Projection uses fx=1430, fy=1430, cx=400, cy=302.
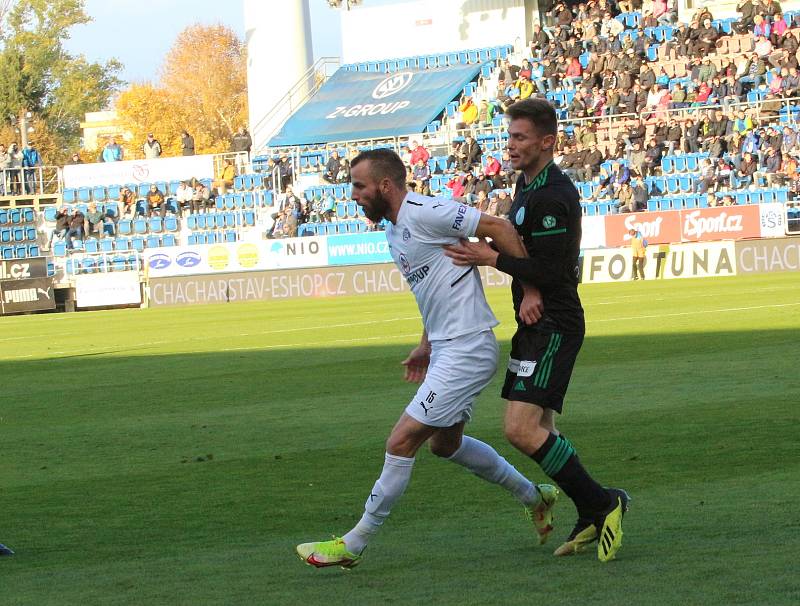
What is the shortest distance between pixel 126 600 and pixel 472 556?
1.55 metres

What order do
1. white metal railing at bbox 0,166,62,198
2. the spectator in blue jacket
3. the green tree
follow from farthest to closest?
1. the green tree
2. the spectator in blue jacket
3. white metal railing at bbox 0,166,62,198

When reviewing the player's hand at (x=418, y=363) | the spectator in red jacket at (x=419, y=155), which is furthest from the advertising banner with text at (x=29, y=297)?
the player's hand at (x=418, y=363)

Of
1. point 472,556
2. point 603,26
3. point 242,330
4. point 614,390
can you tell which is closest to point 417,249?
point 472,556

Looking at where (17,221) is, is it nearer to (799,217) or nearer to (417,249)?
(799,217)

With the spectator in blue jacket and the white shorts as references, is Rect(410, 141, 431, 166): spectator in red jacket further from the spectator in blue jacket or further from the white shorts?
the white shorts

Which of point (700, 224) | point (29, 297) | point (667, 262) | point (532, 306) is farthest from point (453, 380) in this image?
point (29, 297)

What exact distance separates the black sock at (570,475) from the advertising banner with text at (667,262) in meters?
30.2

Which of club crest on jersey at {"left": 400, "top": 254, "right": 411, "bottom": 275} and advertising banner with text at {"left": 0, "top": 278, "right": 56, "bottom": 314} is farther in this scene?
advertising banner with text at {"left": 0, "top": 278, "right": 56, "bottom": 314}

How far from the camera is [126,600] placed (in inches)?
227

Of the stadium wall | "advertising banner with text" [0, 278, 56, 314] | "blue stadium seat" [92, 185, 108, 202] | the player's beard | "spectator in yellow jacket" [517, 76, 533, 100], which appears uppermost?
the stadium wall

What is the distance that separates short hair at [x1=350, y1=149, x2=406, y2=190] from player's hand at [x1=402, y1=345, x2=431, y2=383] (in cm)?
84

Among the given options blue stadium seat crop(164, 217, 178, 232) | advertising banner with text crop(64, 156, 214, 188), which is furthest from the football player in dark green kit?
advertising banner with text crop(64, 156, 214, 188)

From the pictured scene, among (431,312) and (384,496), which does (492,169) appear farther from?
(384,496)

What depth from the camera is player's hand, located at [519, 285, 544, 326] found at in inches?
248
